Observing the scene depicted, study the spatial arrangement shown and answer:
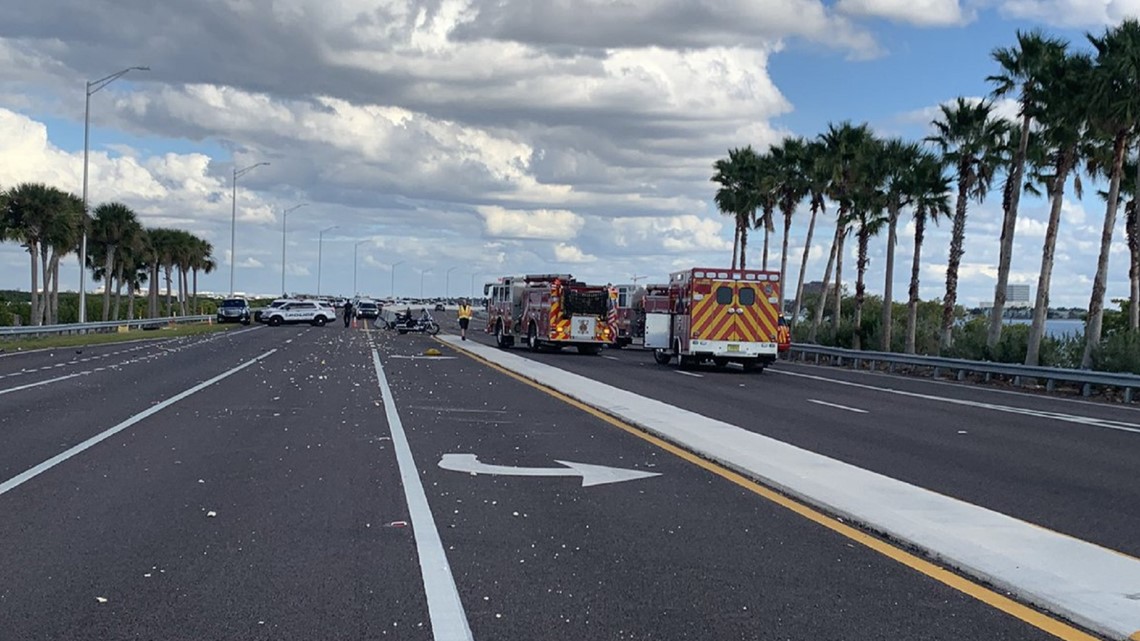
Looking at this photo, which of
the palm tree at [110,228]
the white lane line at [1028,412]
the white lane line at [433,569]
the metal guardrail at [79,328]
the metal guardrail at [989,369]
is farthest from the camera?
the palm tree at [110,228]

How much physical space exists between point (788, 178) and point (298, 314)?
115 feet

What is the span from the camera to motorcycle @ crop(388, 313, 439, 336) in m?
65.1

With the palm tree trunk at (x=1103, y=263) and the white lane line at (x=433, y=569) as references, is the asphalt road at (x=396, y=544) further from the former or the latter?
the palm tree trunk at (x=1103, y=263)

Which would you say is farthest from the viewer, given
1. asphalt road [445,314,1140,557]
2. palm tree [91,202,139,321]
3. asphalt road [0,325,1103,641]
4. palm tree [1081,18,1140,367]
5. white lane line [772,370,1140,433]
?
palm tree [91,202,139,321]

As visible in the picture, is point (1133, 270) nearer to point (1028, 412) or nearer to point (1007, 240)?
point (1007, 240)

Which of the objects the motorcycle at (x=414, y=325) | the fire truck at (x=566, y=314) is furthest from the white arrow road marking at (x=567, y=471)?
the motorcycle at (x=414, y=325)

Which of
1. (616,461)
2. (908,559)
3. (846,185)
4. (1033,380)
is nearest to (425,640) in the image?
(908,559)

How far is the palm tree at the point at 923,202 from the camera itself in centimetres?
5225

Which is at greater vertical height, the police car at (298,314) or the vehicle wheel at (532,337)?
the vehicle wheel at (532,337)

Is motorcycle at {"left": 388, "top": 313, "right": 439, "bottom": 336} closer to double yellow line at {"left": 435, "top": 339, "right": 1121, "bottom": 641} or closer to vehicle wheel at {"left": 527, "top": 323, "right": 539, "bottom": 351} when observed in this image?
vehicle wheel at {"left": 527, "top": 323, "right": 539, "bottom": 351}

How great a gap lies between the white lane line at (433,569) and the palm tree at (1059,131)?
29.4 meters

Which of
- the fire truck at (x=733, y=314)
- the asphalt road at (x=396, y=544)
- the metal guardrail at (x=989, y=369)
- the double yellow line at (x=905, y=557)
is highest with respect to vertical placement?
the fire truck at (x=733, y=314)

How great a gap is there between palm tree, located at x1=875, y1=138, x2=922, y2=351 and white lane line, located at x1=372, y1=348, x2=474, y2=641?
4218 cm

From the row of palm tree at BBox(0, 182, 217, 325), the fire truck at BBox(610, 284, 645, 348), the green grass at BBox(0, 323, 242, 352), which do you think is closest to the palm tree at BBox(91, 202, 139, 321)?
the row of palm tree at BBox(0, 182, 217, 325)
